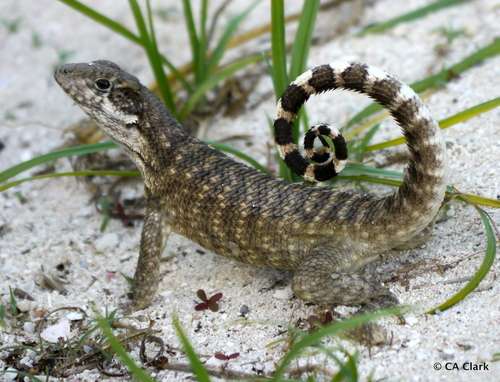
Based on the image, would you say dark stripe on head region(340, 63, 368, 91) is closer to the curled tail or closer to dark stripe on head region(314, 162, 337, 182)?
the curled tail

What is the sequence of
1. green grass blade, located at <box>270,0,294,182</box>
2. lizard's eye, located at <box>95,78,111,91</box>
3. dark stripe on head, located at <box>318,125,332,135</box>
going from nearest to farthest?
dark stripe on head, located at <box>318,125,332,135</box>
lizard's eye, located at <box>95,78,111,91</box>
green grass blade, located at <box>270,0,294,182</box>

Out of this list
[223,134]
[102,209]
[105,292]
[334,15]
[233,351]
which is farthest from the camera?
[334,15]

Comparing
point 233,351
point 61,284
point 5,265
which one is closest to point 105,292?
point 61,284

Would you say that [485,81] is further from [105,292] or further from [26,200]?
[26,200]

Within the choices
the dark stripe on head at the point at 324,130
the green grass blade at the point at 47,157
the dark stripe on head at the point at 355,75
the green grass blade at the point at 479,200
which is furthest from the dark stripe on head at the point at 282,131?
the green grass blade at the point at 47,157

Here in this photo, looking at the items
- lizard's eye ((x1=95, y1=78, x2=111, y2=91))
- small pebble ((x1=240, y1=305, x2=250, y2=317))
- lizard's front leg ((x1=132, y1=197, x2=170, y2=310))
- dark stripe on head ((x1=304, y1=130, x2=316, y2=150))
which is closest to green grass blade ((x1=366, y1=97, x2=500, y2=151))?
dark stripe on head ((x1=304, y1=130, x2=316, y2=150))

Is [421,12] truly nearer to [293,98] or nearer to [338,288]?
[293,98]

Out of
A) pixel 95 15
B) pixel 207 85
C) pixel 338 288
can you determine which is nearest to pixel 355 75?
pixel 338 288
